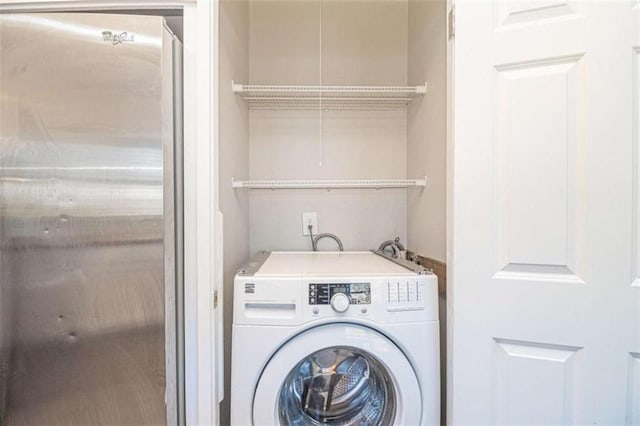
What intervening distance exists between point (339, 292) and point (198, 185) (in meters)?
0.59

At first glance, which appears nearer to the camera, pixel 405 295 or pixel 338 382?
pixel 405 295

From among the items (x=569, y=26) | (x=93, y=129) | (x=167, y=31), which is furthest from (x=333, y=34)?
(x=93, y=129)

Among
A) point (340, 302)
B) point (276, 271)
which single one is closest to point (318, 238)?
point (276, 271)

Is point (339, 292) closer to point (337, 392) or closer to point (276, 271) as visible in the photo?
point (276, 271)

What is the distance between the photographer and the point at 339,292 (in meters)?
1.00

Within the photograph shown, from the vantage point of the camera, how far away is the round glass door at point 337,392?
1.10 metres

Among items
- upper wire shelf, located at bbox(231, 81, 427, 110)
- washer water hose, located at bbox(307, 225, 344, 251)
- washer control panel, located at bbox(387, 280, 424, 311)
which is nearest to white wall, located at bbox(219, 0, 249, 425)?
upper wire shelf, located at bbox(231, 81, 427, 110)

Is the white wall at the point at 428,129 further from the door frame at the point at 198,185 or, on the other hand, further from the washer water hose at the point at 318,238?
the door frame at the point at 198,185

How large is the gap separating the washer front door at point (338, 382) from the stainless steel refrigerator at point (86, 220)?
34 centimetres

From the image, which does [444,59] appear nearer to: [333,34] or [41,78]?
[333,34]

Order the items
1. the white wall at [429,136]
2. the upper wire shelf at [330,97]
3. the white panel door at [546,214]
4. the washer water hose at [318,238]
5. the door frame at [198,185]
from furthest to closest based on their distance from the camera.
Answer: the washer water hose at [318,238] → the upper wire shelf at [330,97] → the white wall at [429,136] → the door frame at [198,185] → the white panel door at [546,214]

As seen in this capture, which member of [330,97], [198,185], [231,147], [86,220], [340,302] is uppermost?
[330,97]

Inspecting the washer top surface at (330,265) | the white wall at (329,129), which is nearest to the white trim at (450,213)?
the washer top surface at (330,265)

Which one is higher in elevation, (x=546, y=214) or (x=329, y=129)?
(x=329, y=129)
